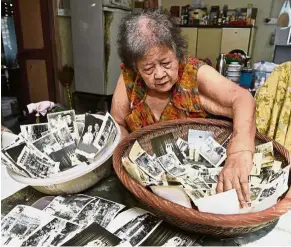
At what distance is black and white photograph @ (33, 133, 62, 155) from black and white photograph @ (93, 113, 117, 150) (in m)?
0.13

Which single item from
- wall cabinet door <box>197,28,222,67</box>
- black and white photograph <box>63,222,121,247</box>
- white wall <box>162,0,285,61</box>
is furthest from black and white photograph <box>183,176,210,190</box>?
white wall <box>162,0,285,61</box>

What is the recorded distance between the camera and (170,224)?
591 mm

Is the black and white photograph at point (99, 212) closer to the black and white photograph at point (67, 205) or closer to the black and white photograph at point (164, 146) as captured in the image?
the black and white photograph at point (67, 205)

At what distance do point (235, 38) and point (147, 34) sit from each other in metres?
3.58

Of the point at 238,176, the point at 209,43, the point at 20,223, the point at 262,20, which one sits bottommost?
the point at 20,223

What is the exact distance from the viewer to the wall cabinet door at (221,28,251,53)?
3980 millimetres

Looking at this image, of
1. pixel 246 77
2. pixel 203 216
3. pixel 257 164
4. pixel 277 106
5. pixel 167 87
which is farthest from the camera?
pixel 246 77

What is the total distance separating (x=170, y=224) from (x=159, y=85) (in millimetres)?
549

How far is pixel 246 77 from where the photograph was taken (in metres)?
2.35

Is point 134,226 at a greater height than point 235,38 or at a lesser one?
lesser

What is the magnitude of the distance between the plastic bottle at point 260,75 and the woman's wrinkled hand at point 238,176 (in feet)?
5.63

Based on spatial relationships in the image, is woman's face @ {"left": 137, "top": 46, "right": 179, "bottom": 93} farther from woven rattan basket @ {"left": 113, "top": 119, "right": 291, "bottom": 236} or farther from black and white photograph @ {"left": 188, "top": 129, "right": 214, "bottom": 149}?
woven rattan basket @ {"left": 113, "top": 119, "right": 291, "bottom": 236}

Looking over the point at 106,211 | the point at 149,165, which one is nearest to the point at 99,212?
the point at 106,211

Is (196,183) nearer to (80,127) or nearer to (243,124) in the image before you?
(243,124)
